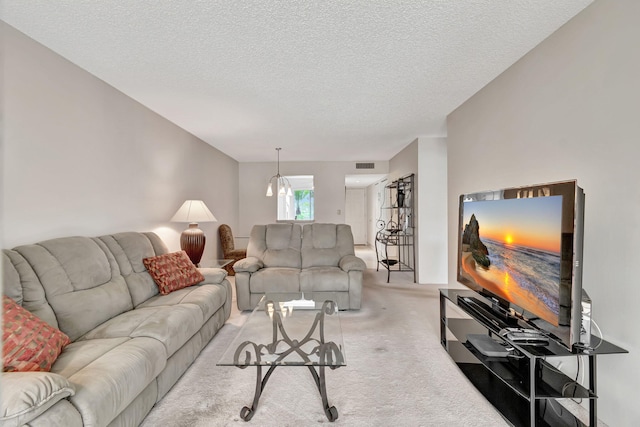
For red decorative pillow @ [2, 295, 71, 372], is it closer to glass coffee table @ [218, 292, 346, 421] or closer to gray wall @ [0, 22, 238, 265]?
gray wall @ [0, 22, 238, 265]

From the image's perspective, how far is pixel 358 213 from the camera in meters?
10.3

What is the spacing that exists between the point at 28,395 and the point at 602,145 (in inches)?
117

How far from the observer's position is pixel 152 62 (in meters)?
2.36

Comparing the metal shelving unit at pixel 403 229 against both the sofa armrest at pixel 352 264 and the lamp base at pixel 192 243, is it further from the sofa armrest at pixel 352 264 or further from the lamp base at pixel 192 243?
the lamp base at pixel 192 243

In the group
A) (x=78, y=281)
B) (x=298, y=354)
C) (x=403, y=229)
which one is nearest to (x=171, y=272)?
(x=78, y=281)

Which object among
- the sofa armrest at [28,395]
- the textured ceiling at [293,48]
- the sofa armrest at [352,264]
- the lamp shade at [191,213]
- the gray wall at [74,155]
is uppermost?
the textured ceiling at [293,48]

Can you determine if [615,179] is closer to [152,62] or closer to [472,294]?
[472,294]

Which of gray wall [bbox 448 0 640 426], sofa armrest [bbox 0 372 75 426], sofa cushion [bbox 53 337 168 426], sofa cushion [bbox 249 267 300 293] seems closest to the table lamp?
sofa cushion [bbox 249 267 300 293]

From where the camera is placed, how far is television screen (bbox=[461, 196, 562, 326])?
5.18 feet

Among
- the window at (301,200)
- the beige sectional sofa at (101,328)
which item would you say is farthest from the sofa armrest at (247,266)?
the window at (301,200)

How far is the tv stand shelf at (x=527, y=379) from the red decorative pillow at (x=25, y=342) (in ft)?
7.95

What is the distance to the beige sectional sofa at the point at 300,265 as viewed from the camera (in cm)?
355

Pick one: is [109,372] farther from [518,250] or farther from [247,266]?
[518,250]

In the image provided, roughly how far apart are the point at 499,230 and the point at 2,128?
3.29 metres
